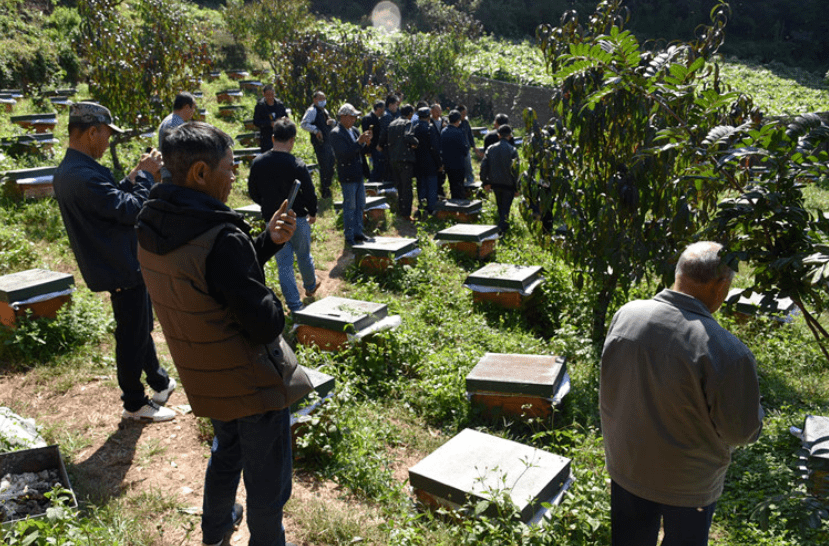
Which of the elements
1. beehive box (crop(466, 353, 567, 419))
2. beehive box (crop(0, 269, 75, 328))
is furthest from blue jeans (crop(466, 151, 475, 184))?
beehive box (crop(0, 269, 75, 328))

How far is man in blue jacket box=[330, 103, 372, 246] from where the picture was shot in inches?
341

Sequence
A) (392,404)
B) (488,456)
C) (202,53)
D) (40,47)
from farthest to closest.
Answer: (40,47) → (202,53) → (392,404) → (488,456)

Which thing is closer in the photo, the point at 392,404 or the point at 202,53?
the point at 392,404

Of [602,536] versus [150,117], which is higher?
[150,117]

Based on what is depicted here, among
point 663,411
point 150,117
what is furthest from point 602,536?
point 150,117

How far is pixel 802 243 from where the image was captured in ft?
9.53

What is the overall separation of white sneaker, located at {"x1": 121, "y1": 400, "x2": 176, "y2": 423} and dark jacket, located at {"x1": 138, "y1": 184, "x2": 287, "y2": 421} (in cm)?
217

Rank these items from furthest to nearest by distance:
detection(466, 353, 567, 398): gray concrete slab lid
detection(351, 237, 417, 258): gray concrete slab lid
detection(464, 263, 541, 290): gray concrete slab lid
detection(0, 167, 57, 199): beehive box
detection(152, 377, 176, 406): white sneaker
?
detection(0, 167, 57, 199): beehive box, detection(351, 237, 417, 258): gray concrete slab lid, detection(464, 263, 541, 290): gray concrete slab lid, detection(466, 353, 567, 398): gray concrete slab lid, detection(152, 377, 176, 406): white sneaker

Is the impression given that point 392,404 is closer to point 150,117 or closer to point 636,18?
point 150,117

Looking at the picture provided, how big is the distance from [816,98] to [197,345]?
28.6 m

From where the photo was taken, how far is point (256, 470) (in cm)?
273

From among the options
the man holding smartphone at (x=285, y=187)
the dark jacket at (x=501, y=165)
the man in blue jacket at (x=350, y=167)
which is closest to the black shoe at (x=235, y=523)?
the man holding smartphone at (x=285, y=187)

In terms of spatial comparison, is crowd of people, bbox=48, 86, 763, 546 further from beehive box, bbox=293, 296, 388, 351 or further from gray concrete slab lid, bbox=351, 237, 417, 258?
gray concrete slab lid, bbox=351, 237, 417, 258

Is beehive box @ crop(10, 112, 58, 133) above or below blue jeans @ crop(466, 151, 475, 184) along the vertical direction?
above
